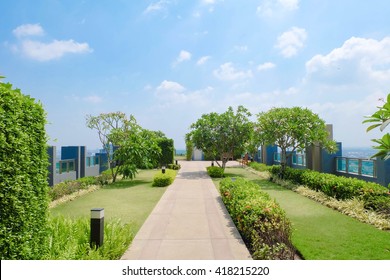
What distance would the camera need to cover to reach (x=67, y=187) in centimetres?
1298

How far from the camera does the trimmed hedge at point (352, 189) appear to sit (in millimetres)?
8713

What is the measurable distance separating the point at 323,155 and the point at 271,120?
3.85 meters

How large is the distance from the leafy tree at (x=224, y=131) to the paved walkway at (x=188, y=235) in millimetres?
11276

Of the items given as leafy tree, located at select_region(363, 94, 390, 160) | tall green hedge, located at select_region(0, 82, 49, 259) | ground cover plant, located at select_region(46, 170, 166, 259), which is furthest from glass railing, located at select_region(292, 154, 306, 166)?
tall green hedge, located at select_region(0, 82, 49, 259)

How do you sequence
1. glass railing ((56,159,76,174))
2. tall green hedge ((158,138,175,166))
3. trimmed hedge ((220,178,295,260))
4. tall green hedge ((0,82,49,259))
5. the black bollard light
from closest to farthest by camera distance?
1. tall green hedge ((0,82,49,259))
2. trimmed hedge ((220,178,295,260))
3. the black bollard light
4. glass railing ((56,159,76,174))
5. tall green hedge ((158,138,175,166))

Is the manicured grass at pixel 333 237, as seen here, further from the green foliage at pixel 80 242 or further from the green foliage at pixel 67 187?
the green foliage at pixel 67 187

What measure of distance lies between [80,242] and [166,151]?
25.0m

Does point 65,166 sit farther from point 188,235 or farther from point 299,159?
point 299,159

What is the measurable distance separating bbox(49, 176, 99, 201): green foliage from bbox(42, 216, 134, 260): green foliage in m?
6.09

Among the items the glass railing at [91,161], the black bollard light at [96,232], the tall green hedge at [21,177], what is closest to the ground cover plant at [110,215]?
the black bollard light at [96,232]

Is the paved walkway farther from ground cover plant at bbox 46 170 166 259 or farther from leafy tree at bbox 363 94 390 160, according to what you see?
leafy tree at bbox 363 94 390 160

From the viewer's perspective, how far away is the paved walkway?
223 inches

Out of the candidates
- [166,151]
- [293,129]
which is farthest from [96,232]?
[166,151]
